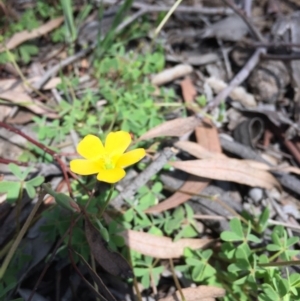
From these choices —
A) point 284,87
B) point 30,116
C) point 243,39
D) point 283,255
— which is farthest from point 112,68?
point 283,255

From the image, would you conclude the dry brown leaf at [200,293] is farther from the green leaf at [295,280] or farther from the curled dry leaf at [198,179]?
the curled dry leaf at [198,179]

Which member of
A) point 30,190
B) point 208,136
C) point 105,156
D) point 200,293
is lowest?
point 200,293

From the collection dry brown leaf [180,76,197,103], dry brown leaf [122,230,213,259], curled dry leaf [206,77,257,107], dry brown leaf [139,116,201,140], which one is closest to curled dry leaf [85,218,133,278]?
dry brown leaf [122,230,213,259]

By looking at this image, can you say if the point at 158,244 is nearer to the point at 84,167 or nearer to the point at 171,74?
the point at 84,167

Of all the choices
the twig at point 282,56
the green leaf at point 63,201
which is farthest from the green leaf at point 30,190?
the twig at point 282,56

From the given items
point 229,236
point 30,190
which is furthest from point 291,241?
point 30,190

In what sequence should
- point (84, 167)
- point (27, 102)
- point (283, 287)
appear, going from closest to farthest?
point (84, 167) → point (283, 287) → point (27, 102)
